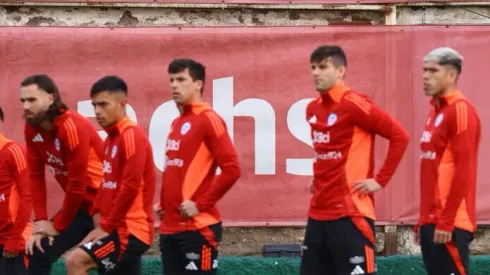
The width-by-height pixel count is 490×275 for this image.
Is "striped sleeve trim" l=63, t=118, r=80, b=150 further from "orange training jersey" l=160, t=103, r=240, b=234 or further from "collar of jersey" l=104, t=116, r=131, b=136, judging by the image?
"orange training jersey" l=160, t=103, r=240, b=234

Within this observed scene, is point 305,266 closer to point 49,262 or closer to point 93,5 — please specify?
point 49,262

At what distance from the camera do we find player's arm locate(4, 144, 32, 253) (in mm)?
8094

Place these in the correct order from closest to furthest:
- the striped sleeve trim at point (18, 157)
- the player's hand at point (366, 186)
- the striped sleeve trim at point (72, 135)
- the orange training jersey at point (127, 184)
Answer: the player's hand at point (366, 186) → the orange training jersey at point (127, 184) → the striped sleeve trim at point (72, 135) → the striped sleeve trim at point (18, 157)

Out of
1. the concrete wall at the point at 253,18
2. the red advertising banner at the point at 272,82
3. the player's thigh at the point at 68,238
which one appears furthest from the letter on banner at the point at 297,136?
the player's thigh at the point at 68,238

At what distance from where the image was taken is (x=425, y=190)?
7.02 m

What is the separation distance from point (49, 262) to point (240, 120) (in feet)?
9.04

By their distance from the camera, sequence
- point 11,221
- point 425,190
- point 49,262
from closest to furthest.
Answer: point 425,190, point 49,262, point 11,221

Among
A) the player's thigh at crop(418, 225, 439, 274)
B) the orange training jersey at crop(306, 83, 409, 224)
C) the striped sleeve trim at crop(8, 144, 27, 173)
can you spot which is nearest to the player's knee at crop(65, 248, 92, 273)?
the striped sleeve trim at crop(8, 144, 27, 173)

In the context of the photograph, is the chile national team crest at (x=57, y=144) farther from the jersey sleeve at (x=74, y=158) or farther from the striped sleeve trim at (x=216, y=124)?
the striped sleeve trim at (x=216, y=124)

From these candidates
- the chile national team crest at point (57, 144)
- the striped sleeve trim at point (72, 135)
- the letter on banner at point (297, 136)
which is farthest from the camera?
the letter on banner at point (297, 136)

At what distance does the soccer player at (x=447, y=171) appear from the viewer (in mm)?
6754

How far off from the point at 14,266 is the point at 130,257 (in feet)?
4.13

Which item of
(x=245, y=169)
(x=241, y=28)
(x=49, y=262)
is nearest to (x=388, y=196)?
(x=245, y=169)

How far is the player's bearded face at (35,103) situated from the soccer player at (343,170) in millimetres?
1862
